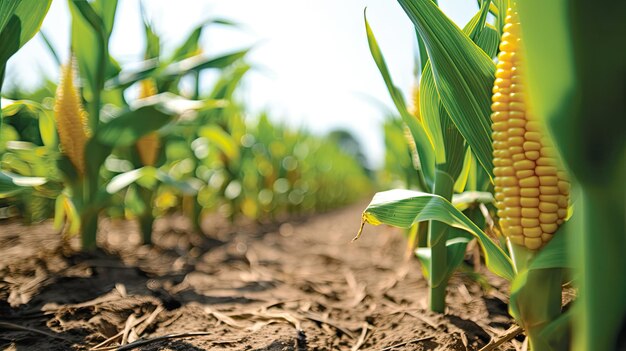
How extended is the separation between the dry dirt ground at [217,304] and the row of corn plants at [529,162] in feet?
0.51

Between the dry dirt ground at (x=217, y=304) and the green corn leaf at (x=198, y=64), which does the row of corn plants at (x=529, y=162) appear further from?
the green corn leaf at (x=198, y=64)

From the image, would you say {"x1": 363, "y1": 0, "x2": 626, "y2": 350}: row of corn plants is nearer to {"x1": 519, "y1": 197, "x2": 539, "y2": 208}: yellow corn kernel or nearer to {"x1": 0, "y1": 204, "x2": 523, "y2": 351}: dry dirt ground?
{"x1": 519, "y1": 197, "x2": 539, "y2": 208}: yellow corn kernel

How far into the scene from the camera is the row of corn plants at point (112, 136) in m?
1.28

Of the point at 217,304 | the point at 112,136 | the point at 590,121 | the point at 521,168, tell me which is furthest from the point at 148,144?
the point at 590,121

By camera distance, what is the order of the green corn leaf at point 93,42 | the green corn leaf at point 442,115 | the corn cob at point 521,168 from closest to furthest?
the corn cob at point 521,168 < the green corn leaf at point 442,115 < the green corn leaf at point 93,42

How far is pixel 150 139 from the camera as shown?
1688 mm

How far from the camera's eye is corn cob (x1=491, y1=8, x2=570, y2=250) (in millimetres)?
566

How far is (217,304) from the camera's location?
1.16 m

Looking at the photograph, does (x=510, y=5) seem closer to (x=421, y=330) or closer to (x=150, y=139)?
(x=421, y=330)

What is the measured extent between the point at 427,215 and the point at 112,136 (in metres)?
1.03

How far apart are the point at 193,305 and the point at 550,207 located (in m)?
0.87

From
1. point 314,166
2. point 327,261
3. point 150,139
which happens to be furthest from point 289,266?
point 314,166

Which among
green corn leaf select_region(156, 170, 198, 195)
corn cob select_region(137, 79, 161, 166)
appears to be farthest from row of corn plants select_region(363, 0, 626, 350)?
corn cob select_region(137, 79, 161, 166)

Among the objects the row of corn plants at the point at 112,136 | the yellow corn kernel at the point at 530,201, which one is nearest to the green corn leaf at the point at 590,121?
the yellow corn kernel at the point at 530,201
